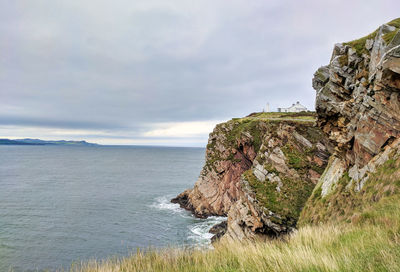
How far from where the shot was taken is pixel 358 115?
1992 centimetres

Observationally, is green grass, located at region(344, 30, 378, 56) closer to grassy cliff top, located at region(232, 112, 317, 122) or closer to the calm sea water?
grassy cliff top, located at region(232, 112, 317, 122)

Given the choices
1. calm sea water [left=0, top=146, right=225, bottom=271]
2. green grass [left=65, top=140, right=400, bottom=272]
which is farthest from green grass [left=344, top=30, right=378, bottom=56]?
calm sea water [left=0, top=146, right=225, bottom=271]

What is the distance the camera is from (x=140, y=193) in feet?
250

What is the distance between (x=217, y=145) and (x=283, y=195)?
34673mm

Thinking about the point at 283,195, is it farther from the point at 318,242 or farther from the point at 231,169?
the point at 231,169

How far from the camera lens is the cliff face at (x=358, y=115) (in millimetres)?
16625

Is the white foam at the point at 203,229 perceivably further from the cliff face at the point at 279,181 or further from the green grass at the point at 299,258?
the green grass at the point at 299,258

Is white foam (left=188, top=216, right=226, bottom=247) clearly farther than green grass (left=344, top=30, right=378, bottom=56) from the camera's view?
Yes

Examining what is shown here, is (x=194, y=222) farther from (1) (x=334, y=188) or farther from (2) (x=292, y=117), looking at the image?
(2) (x=292, y=117)

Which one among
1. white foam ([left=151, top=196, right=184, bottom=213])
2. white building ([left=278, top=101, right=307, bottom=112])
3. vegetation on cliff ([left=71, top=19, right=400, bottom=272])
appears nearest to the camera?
vegetation on cliff ([left=71, top=19, right=400, bottom=272])

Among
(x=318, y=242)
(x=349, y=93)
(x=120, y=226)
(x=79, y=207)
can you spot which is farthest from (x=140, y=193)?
(x=318, y=242)

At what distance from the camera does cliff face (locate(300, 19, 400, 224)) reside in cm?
1662

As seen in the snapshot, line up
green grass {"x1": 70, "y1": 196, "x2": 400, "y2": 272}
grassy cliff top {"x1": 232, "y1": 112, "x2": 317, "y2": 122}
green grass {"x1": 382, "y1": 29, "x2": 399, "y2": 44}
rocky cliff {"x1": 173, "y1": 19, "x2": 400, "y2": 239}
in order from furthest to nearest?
grassy cliff top {"x1": 232, "y1": 112, "x2": 317, "y2": 122} → rocky cliff {"x1": 173, "y1": 19, "x2": 400, "y2": 239} → green grass {"x1": 382, "y1": 29, "x2": 399, "y2": 44} → green grass {"x1": 70, "y1": 196, "x2": 400, "y2": 272}

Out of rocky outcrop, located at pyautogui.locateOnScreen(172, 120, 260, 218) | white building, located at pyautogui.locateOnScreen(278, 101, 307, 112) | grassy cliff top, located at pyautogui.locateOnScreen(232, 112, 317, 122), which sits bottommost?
rocky outcrop, located at pyautogui.locateOnScreen(172, 120, 260, 218)
